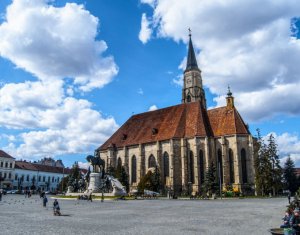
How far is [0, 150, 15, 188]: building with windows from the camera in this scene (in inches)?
3019

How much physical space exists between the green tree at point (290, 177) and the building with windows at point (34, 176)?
55.8 metres

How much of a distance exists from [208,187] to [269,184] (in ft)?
32.6

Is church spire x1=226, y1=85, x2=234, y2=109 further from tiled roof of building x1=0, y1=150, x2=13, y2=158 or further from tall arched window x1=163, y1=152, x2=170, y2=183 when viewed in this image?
tiled roof of building x1=0, y1=150, x2=13, y2=158

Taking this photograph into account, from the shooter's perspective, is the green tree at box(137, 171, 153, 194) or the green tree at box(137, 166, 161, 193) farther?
the green tree at box(137, 166, 161, 193)

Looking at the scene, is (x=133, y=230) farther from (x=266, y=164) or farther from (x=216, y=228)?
(x=266, y=164)

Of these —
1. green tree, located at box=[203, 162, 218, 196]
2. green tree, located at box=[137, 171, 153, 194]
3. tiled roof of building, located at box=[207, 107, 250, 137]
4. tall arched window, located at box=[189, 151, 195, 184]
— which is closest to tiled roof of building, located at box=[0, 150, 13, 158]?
green tree, located at box=[137, 171, 153, 194]

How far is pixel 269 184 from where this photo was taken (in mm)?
46312

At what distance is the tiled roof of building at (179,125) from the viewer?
51844 mm

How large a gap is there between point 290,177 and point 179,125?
116ft

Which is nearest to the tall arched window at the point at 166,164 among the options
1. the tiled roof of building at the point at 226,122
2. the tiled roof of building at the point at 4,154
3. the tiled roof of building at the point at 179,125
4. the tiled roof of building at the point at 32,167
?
the tiled roof of building at the point at 179,125

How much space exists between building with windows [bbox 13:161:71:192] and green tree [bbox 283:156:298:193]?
55.8 metres

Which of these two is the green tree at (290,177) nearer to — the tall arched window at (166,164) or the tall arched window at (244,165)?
the tall arched window at (244,165)

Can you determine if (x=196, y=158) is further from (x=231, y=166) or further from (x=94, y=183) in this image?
(x=94, y=183)

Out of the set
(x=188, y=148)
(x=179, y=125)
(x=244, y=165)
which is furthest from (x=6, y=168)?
(x=244, y=165)
